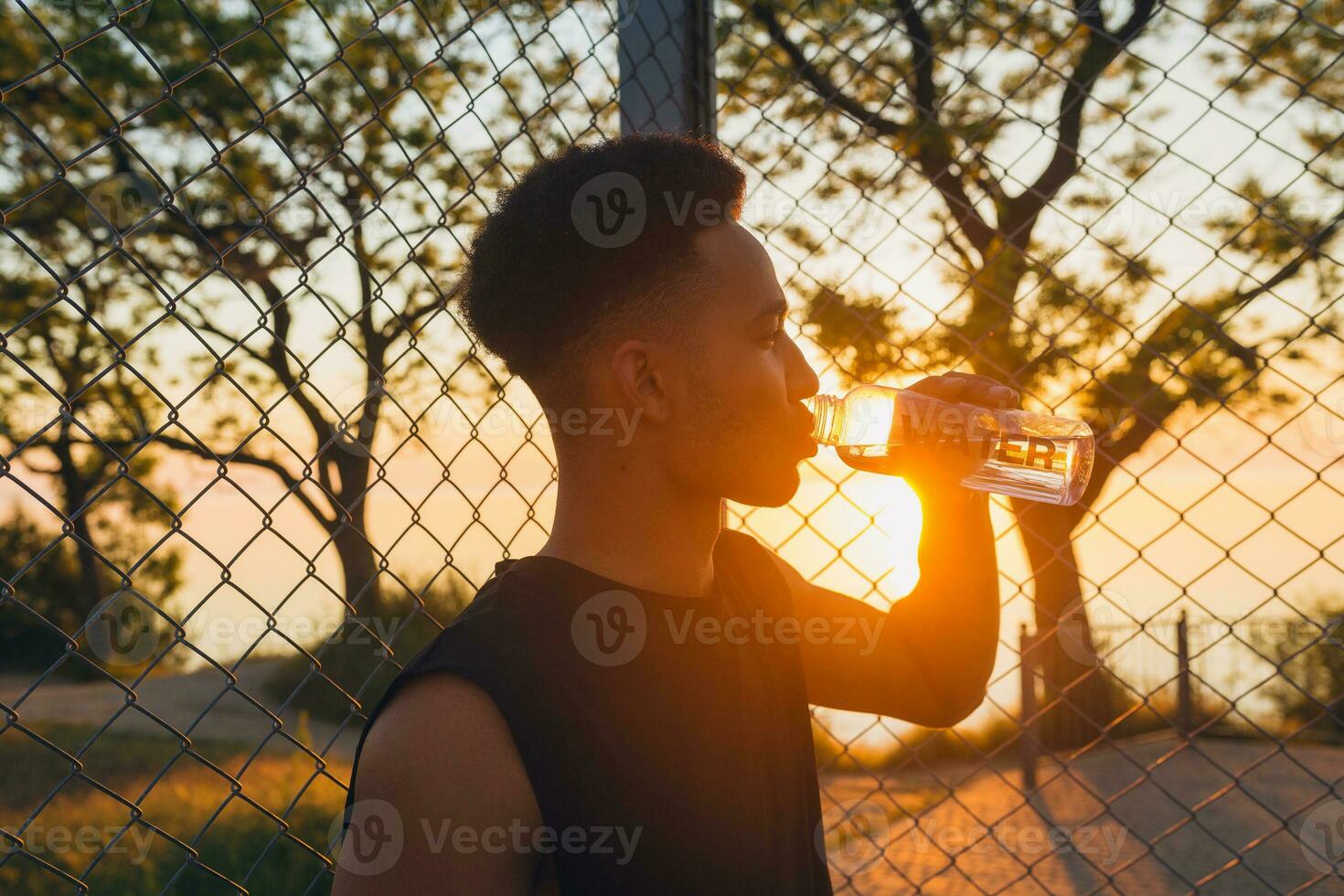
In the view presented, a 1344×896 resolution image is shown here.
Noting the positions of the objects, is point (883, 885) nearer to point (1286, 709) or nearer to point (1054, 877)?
point (1054, 877)

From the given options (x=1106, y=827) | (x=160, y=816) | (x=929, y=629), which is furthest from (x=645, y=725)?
(x=160, y=816)

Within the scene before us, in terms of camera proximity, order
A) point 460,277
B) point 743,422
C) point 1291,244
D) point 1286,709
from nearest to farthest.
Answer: point 743,422 < point 460,277 < point 1291,244 < point 1286,709

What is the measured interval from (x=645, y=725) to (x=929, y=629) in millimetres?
784

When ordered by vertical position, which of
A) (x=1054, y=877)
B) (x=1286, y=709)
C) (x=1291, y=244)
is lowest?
(x=1054, y=877)

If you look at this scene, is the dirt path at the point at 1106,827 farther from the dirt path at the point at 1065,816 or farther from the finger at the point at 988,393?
the finger at the point at 988,393

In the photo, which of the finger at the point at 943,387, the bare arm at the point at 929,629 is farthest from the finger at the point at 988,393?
the bare arm at the point at 929,629

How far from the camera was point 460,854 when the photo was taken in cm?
122

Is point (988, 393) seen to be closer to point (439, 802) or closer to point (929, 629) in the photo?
point (929, 629)

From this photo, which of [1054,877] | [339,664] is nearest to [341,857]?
[1054,877]

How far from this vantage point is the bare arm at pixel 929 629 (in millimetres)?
2033

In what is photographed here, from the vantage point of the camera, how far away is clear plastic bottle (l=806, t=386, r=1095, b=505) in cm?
203

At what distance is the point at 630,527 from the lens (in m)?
1.67

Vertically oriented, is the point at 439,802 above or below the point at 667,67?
below

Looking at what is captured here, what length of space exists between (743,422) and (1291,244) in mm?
7332
